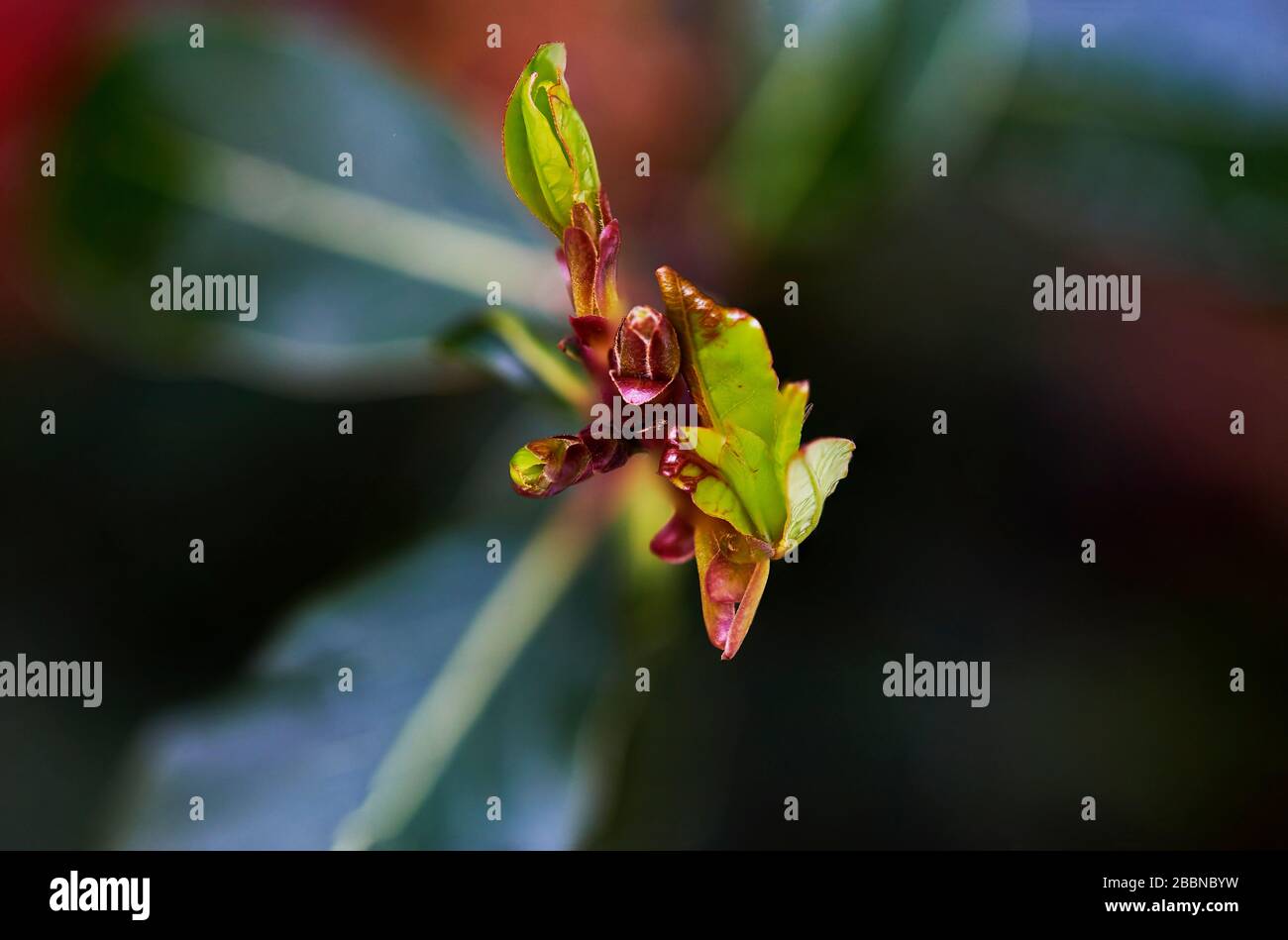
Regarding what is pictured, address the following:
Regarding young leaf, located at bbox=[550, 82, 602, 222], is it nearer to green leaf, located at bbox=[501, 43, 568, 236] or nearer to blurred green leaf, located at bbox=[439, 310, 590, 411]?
green leaf, located at bbox=[501, 43, 568, 236]

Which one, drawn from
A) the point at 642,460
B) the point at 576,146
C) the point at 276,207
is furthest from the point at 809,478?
the point at 276,207

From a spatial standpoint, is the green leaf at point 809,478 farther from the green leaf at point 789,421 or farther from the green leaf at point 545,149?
the green leaf at point 545,149

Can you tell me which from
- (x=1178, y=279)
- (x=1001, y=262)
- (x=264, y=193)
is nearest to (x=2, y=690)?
(x=264, y=193)

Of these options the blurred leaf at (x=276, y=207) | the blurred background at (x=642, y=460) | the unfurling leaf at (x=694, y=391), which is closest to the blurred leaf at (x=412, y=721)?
the blurred background at (x=642, y=460)

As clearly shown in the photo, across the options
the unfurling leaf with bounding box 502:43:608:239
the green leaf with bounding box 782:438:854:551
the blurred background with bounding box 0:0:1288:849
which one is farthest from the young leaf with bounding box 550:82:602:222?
the blurred background with bounding box 0:0:1288:849

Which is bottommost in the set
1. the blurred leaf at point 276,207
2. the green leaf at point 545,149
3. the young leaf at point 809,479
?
the young leaf at point 809,479

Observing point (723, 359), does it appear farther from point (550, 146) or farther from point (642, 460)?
point (642, 460)
